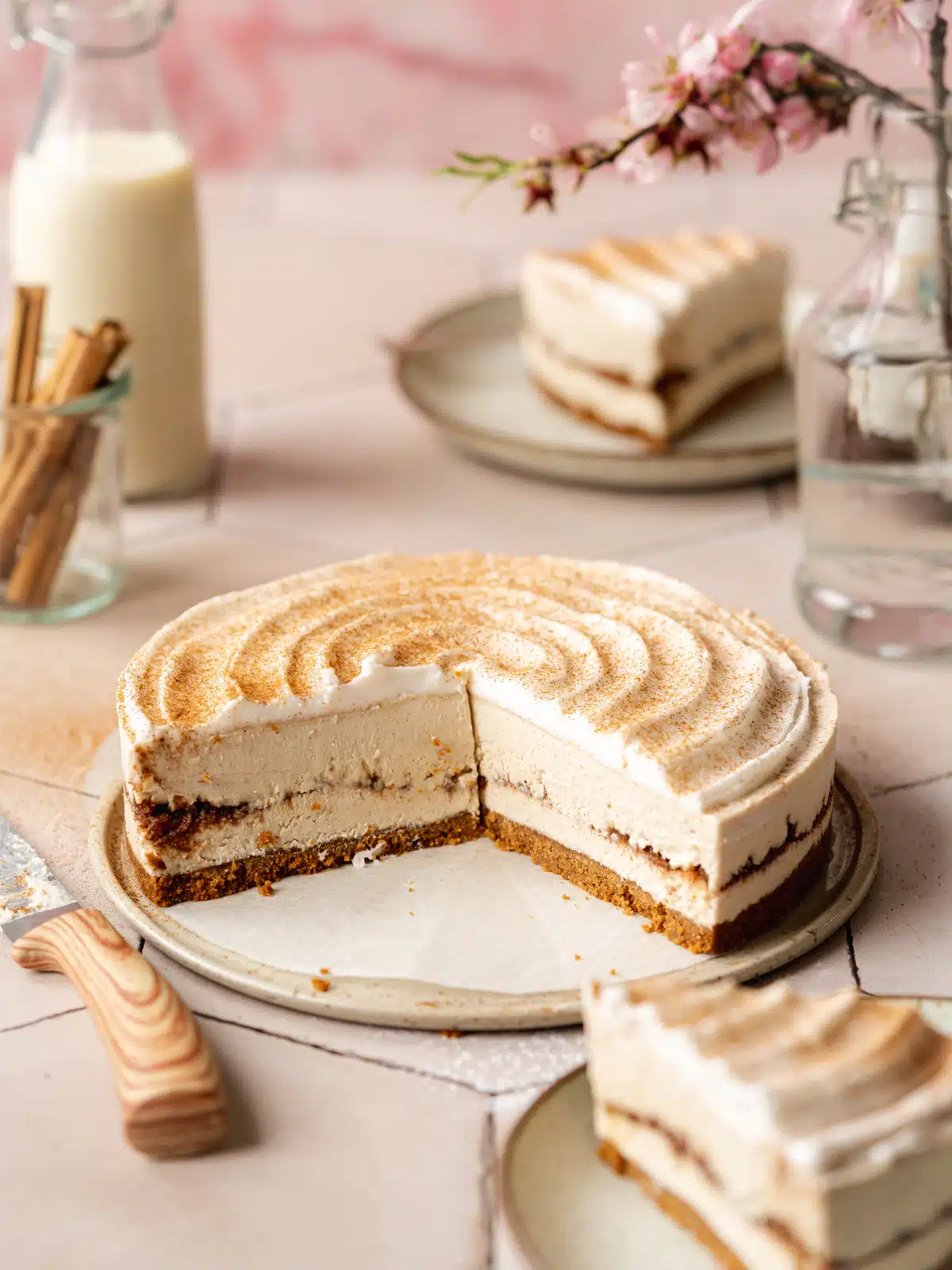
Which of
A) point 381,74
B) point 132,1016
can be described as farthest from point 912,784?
point 381,74

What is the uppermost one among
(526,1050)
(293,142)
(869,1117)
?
(293,142)

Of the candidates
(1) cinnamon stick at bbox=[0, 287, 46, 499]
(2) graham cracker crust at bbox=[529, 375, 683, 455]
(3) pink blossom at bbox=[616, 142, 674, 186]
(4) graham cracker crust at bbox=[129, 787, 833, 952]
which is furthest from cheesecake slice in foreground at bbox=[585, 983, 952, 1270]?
(2) graham cracker crust at bbox=[529, 375, 683, 455]

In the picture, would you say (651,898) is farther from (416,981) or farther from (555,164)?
(555,164)

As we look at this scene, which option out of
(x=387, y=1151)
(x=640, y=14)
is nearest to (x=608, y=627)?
(x=387, y=1151)

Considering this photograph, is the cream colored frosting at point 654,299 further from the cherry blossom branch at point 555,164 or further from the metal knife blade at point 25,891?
the metal knife blade at point 25,891

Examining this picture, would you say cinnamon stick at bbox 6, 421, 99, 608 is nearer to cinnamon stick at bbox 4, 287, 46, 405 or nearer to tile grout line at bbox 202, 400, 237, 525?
cinnamon stick at bbox 4, 287, 46, 405

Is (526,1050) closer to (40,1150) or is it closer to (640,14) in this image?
(40,1150)

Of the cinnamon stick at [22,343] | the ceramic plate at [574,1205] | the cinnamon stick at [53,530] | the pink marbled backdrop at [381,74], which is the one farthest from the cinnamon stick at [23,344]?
the pink marbled backdrop at [381,74]
